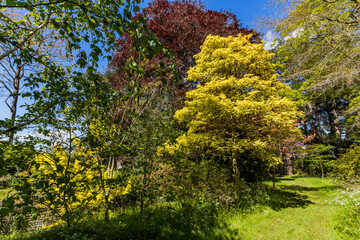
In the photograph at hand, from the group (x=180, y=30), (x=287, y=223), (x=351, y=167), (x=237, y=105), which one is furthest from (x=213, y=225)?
(x=180, y=30)

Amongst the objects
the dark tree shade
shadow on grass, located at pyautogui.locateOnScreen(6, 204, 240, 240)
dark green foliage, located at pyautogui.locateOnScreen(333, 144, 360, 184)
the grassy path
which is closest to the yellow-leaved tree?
the grassy path

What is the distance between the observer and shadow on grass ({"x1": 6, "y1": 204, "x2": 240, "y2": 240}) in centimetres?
356

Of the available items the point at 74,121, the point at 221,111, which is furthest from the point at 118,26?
the point at 221,111

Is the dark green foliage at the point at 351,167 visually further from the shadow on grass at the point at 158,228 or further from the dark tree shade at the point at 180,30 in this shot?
the dark tree shade at the point at 180,30

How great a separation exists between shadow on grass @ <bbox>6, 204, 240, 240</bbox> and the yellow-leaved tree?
199 cm

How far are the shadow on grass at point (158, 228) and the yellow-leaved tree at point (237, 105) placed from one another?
6.53ft

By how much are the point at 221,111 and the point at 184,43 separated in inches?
261

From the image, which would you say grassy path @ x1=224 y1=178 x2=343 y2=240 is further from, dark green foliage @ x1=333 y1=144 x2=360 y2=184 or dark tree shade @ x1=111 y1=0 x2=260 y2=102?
dark tree shade @ x1=111 y1=0 x2=260 y2=102

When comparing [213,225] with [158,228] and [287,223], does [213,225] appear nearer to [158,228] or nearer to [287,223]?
[158,228]

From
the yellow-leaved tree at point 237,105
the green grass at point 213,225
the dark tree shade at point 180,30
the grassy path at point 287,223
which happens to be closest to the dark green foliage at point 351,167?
the green grass at point 213,225

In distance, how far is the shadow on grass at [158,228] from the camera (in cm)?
356

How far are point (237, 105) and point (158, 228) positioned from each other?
4331 mm

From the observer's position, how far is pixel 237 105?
5816 millimetres

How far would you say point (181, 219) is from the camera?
473 centimetres
